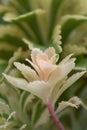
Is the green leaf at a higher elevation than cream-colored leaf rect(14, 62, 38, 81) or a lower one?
higher

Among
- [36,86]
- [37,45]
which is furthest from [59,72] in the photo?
[37,45]

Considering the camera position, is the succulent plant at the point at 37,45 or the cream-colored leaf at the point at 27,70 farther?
the succulent plant at the point at 37,45

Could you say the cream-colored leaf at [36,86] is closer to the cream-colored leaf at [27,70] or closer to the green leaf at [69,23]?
the cream-colored leaf at [27,70]

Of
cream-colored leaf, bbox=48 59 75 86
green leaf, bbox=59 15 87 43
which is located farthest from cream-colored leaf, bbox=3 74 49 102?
green leaf, bbox=59 15 87 43

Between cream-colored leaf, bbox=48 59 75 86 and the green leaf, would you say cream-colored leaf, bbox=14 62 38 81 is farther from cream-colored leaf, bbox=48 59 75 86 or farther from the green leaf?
the green leaf

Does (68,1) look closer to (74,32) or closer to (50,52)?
(74,32)

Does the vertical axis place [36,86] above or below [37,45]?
below

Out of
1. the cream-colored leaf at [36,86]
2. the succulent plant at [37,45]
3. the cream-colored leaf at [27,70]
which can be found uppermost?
the succulent plant at [37,45]

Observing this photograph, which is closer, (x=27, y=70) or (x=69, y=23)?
(x=27, y=70)

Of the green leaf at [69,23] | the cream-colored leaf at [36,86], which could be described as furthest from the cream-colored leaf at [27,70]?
the green leaf at [69,23]

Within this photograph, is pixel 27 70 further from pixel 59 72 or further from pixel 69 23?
pixel 69 23

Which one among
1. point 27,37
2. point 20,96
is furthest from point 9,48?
point 20,96
